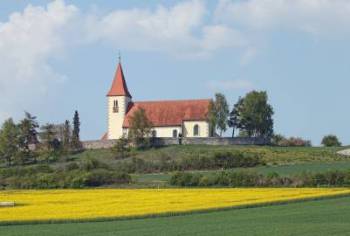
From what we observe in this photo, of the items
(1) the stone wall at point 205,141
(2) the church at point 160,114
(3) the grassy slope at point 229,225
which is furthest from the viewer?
(2) the church at point 160,114

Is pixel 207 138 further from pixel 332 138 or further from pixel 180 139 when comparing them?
pixel 332 138

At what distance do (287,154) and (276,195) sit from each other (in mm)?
55622

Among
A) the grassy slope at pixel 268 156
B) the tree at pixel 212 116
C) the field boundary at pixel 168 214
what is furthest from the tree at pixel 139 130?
the field boundary at pixel 168 214

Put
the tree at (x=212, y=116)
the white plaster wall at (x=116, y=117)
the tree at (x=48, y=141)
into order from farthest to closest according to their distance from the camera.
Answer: the white plaster wall at (x=116, y=117)
the tree at (x=212, y=116)
the tree at (x=48, y=141)

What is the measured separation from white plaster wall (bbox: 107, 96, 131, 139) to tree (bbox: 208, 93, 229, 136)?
52.2 feet

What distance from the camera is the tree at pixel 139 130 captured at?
121 metres

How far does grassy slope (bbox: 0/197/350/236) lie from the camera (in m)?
30.7

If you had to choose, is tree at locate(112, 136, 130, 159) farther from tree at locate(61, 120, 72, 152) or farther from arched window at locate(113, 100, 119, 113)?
arched window at locate(113, 100, 119, 113)

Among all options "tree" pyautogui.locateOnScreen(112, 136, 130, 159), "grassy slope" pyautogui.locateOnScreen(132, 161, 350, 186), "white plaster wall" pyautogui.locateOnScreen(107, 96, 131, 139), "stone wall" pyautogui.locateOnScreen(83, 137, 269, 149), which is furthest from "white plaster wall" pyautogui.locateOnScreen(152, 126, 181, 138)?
"grassy slope" pyautogui.locateOnScreen(132, 161, 350, 186)

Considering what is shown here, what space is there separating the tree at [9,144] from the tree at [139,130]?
55.6 feet

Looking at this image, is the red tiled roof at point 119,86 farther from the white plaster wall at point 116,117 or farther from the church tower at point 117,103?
the white plaster wall at point 116,117

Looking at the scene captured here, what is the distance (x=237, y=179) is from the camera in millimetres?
72000

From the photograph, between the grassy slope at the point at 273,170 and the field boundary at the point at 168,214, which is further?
the grassy slope at the point at 273,170

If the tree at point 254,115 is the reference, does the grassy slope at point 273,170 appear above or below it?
below
